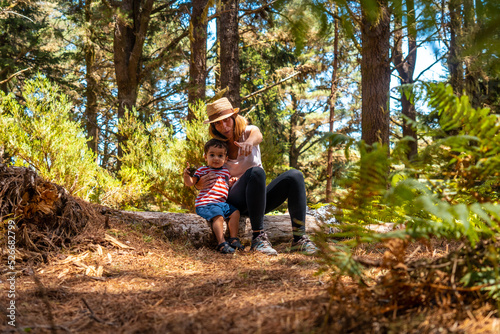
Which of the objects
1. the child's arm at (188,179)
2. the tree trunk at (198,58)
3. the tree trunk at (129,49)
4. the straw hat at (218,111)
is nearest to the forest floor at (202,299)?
the child's arm at (188,179)

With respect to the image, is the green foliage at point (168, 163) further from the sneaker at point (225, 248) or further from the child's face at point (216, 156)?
the sneaker at point (225, 248)

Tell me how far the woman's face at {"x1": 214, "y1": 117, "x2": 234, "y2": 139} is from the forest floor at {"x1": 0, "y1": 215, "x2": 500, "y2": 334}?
50.0 inches

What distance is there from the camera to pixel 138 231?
3.08m

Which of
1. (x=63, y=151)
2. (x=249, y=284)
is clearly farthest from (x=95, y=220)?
(x=63, y=151)

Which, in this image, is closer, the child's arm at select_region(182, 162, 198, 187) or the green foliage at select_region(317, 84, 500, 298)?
the green foliage at select_region(317, 84, 500, 298)

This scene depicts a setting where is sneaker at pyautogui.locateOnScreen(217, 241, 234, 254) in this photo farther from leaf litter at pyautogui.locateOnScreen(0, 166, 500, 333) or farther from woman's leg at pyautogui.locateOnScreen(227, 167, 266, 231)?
woman's leg at pyautogui.locateOnScreen(227, 167, 266, 231)

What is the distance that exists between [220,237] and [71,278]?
1.31 m

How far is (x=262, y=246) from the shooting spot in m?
2.95


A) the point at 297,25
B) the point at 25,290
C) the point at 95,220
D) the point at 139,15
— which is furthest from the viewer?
the point at 139,15

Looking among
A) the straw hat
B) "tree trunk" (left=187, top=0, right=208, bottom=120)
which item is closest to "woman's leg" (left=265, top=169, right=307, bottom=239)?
the straw hat

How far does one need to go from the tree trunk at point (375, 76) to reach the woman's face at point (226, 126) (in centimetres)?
184

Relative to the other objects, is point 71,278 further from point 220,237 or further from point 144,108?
point 144,108

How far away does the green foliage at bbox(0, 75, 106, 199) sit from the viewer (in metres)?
4.95

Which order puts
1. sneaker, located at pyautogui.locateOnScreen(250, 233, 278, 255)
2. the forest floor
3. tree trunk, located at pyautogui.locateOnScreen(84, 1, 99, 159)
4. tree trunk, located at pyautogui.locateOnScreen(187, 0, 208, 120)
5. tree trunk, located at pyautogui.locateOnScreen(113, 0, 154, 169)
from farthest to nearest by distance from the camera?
1. tree trunk, located at pyautogui.locateOnScreen(84, 1, 99, 159)
2. tree trunk, located at pyautogui.locateOnScreen(113, 0, 154, 169)
3. tree trunk, located at pyautogui.locateOnScreen(187, 0, 208, 120)
4. sneaker, located at pyautogui.locateOnScreen(250, 233, 278, 255)
5. the forest floor
